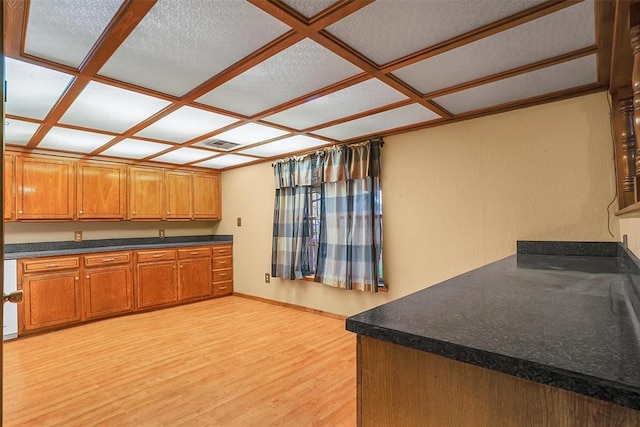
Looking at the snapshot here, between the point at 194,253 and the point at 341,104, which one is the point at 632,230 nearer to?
the point at 341,104

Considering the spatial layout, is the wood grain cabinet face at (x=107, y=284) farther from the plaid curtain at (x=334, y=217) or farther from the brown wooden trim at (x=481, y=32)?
the brown wooden trim at (x=481, y=32)

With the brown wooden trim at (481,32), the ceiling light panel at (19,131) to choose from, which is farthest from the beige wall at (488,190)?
the ceiling light panel at (19,131)

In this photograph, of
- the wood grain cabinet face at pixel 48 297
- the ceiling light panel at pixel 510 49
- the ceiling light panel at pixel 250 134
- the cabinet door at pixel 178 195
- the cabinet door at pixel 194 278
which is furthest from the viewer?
the cabinet door at pixel 178 195

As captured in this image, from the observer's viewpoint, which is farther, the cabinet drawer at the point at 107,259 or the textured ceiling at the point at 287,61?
the cabinet drawer at the point at 107,259

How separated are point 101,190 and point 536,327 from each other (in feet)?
16.0

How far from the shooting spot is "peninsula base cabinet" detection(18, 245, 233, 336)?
3402mm

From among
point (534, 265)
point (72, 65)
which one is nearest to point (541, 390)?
point (534, 265)

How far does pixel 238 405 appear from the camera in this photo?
202cm

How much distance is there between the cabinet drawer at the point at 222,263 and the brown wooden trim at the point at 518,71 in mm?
Answer: 4028

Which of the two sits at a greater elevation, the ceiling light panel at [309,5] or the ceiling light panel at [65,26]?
the ceiling light panel at [309,5]

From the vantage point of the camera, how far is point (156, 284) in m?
4.34

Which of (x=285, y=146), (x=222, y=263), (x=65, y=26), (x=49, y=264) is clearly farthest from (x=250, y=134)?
(x=49, y=264)

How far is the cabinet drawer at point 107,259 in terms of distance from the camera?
3.78 metres

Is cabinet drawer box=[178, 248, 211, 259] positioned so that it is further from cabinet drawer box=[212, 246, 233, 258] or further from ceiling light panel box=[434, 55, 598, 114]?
ceiling light panel box=[434, 55, 598, 114]
